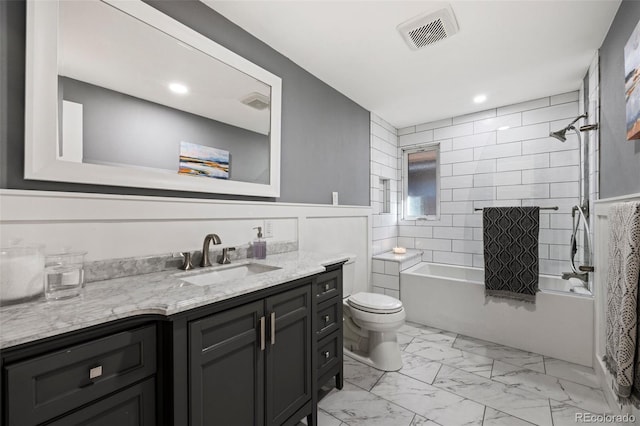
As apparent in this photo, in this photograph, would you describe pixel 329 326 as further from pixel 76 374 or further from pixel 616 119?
pixel 616 119

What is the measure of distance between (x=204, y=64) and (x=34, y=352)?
1.54m

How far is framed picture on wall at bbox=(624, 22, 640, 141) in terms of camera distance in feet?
4.33

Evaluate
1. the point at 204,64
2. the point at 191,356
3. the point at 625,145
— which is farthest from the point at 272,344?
the point at 625,145

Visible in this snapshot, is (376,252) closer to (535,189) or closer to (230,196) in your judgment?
(535,189)

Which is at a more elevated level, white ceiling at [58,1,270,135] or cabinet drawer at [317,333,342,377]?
white ceiling at [58,1,270,135]

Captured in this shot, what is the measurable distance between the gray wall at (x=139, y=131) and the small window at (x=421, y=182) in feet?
9.02

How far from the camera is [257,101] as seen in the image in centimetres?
194

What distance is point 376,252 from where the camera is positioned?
3.41 m

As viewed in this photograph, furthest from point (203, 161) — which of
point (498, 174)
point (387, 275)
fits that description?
point (498, 174)

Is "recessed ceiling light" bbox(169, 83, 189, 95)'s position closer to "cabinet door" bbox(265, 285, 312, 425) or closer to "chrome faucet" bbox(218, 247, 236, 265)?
"chrome faucet" bbox(218, 247, 236, 265)

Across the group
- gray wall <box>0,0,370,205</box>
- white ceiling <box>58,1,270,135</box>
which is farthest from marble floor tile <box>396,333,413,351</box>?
white ceiling <box>58,1,270,135</box>

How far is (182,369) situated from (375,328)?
1.50 metres

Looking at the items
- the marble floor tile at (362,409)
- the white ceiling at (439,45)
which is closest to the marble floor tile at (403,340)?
the marble floor tile at (362,409)

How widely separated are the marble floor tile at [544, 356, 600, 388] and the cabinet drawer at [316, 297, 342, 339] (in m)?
1.72
